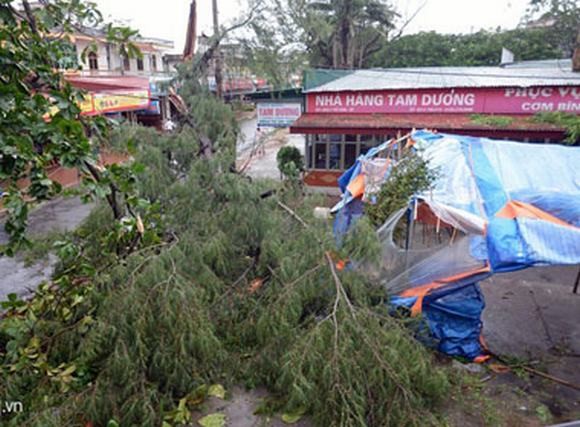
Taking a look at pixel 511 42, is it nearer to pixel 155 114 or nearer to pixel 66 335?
pixel 155 114

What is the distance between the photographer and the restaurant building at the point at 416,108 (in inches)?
400

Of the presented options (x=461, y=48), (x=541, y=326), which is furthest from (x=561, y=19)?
(x=541, y=326)

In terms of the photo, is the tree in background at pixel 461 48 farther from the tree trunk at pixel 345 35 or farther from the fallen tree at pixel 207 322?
the fallen tree at pixel 207 322

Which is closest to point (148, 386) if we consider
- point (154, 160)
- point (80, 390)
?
point (80, 390)

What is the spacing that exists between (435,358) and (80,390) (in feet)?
13.1

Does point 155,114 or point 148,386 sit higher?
point 155,114

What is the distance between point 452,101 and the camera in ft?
36.5

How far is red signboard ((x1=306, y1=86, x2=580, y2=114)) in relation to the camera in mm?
10219

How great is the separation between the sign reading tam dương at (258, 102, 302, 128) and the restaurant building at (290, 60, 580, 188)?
422mm

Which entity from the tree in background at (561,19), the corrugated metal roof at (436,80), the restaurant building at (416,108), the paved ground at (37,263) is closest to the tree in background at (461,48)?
the tree in background at (561,19)

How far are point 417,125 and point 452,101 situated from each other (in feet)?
4.63

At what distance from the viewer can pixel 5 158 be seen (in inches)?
74.9

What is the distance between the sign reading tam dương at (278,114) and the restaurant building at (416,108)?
422 mm

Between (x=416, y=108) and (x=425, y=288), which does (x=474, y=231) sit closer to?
(x=425, y=288)
